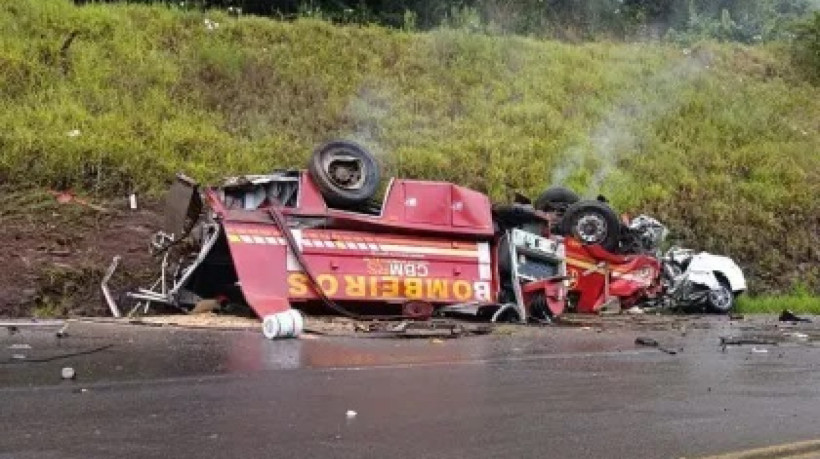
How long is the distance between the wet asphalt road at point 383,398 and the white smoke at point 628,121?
1090 cm

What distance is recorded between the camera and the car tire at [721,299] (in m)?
16.8

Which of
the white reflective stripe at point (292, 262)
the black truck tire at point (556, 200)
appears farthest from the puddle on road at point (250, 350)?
the black truck tire at point (556, 200)

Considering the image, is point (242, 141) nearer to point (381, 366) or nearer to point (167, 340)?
point (167, 340)

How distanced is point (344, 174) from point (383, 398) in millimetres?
6334

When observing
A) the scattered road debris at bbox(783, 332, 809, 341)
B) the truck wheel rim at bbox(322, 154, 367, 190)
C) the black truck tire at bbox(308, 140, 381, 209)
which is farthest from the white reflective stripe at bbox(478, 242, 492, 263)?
the scattered road debris at bbox(783, 332, 809, 341)

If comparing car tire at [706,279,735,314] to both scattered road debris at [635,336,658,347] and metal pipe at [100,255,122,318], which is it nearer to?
scattered road debris at [635,336,658,347]

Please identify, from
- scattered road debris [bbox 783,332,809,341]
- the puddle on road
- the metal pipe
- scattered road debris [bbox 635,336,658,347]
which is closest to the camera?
the puddle on road

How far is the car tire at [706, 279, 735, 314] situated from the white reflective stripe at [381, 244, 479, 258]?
573cm

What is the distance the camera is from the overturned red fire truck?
11.4 m

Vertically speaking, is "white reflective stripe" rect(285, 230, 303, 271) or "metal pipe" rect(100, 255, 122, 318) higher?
"white reflective stripe" rect(285, 230, 303, 271)

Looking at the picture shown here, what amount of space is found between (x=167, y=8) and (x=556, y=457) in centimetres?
1914

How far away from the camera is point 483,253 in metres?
13.0

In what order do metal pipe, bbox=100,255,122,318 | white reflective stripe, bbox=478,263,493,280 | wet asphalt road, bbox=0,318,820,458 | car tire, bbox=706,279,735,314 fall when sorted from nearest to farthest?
wet asphalt road, bbox=0,318,820,458, metal pipe, bbox=100,255,122,318, white reflective stripe, bbox=478,263,493,280, car tire, bbox=706,279,735,314

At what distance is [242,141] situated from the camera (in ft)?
58.5
